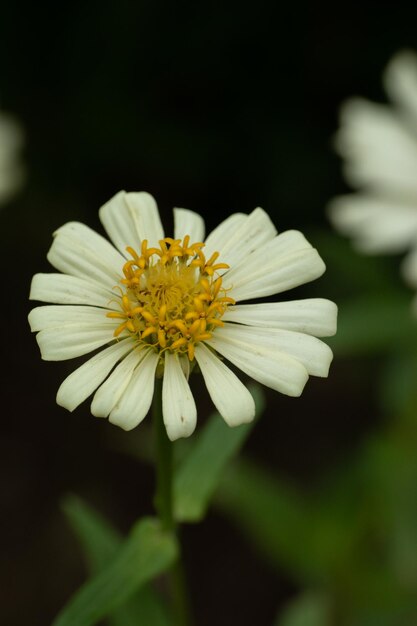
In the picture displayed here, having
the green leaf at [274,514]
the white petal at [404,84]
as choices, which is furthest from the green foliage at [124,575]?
the white petal at [404,84]

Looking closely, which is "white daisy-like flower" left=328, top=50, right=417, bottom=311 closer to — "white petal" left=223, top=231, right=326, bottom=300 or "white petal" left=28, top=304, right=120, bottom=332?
"white petal" left=223, top=231, right=326, bottom=300

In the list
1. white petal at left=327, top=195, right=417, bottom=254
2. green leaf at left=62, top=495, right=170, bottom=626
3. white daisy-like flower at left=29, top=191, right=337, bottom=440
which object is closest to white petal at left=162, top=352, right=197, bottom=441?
white daisy-like flower at left=29, top=191, right=337, bottom=440

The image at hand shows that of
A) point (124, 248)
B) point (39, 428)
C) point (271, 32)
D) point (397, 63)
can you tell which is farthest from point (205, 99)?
point (124, 248)

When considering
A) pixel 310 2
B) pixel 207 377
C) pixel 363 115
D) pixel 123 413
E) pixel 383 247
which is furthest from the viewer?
pixel 310 2

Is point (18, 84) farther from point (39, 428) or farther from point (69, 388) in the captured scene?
point (69, 388)

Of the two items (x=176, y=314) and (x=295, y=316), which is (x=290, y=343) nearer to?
(x=295, y=316)

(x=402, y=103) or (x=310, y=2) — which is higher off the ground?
(x=310, y=2)

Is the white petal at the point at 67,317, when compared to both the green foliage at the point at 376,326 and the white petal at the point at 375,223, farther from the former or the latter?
the white petal at the point at 375,223

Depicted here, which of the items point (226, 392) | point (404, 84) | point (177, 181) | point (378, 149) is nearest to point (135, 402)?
point (226, 392)
